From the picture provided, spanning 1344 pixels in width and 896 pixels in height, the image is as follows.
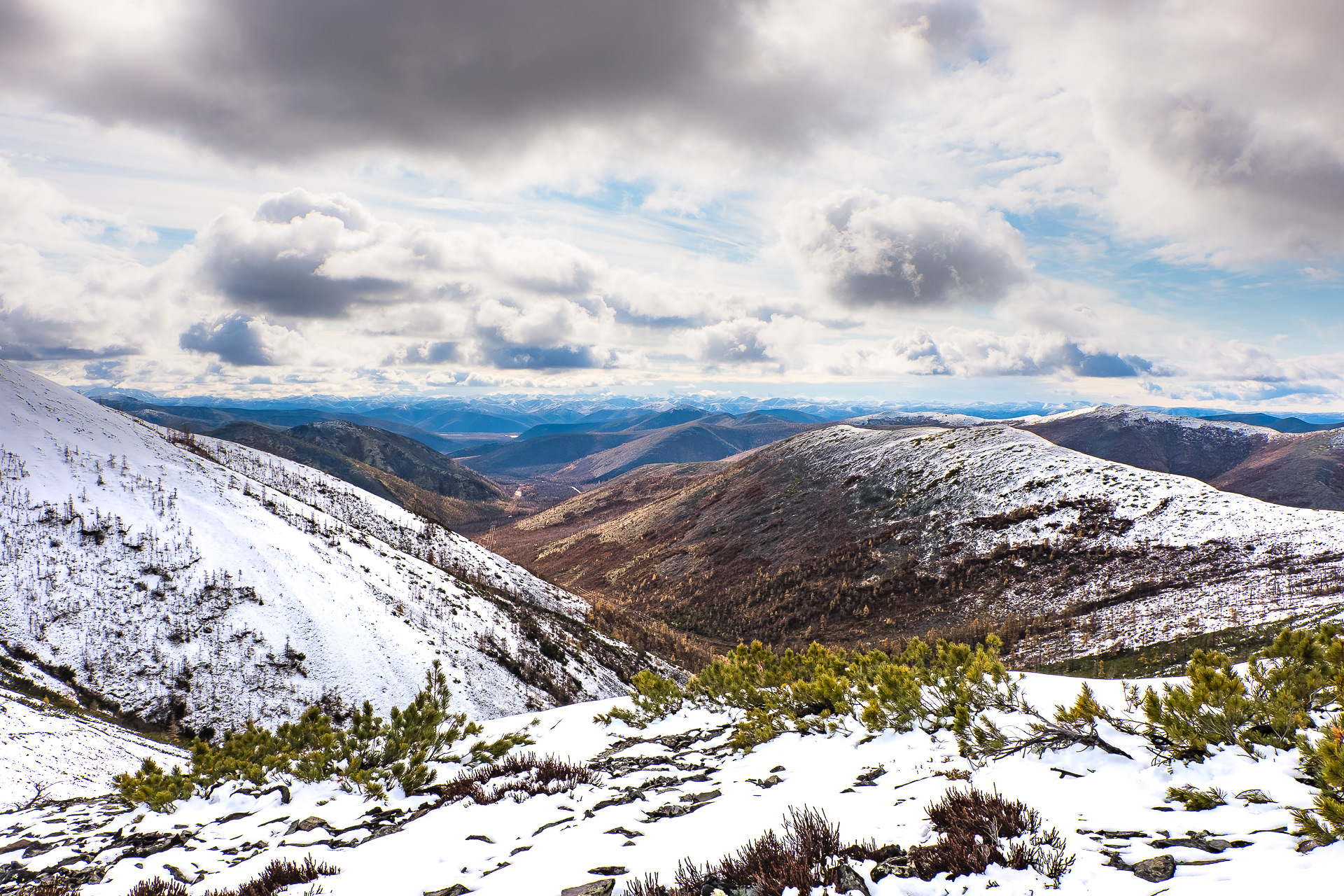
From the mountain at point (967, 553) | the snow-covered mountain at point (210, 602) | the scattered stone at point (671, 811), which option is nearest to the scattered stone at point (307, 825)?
the scattered stone at point (671, 811)

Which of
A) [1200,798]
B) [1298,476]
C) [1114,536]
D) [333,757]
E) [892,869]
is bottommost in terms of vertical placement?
[1298,476]

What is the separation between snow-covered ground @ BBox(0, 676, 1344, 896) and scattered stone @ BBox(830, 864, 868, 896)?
147mm

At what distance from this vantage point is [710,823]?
261 inches

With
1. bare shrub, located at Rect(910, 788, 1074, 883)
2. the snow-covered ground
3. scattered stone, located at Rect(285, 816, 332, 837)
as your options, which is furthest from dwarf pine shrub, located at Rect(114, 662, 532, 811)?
bare shrub, located at Rect(910, 788, 1074, 883)

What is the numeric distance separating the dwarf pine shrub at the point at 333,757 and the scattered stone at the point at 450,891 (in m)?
3.82

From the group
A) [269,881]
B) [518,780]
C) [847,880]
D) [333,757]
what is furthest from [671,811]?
[333,757]

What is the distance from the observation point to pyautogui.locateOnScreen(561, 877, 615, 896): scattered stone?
5086 mm

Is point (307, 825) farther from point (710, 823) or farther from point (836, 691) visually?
point (836, 691)

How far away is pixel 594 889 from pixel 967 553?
5432 cm

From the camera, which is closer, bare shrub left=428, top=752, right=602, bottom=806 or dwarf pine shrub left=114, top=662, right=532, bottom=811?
A: bare shrub left=428, top=752, right=602, bottom=806

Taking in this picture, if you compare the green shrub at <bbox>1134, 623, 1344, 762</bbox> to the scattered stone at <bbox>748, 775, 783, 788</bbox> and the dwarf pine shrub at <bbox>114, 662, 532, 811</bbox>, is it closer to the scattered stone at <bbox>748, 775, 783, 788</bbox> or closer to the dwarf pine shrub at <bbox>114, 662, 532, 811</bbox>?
the scattered stone at <bbox>748, 775, 783, 788</bbox>

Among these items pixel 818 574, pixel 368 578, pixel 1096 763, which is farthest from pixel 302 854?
pixel 818 574

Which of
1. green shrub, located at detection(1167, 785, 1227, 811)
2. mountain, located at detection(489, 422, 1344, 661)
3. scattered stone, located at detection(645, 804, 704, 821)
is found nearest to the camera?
green shrub, located at detection(1167, 785, 1227, 811)

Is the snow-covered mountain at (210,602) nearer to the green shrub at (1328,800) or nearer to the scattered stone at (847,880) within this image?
the scattered stone at (847,880)
